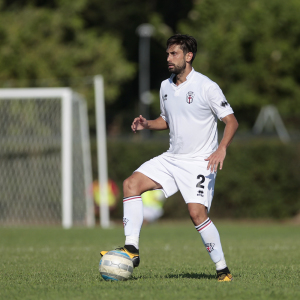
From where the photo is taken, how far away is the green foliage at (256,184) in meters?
19.1

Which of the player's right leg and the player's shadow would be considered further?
the player's shadow

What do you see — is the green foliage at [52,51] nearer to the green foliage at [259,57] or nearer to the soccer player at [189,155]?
the green foliage at [259,57]

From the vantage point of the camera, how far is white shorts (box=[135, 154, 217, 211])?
5.91 meters

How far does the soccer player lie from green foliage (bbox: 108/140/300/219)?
1320cm

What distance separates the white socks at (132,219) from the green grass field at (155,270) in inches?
15.8

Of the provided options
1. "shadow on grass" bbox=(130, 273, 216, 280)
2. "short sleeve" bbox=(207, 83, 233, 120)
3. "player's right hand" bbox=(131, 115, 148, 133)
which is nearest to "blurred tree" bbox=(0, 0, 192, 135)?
"player's right hand" bbox=(131, 115, 148, 133)

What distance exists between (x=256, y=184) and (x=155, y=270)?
12.8 meters

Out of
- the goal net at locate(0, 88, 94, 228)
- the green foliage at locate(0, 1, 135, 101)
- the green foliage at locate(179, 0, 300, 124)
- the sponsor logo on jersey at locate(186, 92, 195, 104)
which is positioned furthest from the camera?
the green foliage at locate(179, 0, 300, 124)

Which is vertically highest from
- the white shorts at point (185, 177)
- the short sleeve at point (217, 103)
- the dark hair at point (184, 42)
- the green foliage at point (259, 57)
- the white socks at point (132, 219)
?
the green foliage at point (259, 57)

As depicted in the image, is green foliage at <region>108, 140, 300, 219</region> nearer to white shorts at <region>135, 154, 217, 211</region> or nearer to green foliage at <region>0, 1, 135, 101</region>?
green foliage at <region>0, 1, 135, 101</region>

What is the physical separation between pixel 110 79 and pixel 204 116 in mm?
25244

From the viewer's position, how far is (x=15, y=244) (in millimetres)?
11117

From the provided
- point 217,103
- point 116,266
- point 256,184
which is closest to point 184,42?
point 217,103

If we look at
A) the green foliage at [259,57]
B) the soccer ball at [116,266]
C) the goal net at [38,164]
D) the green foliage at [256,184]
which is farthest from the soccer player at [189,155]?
the green foliage at [259,57]
